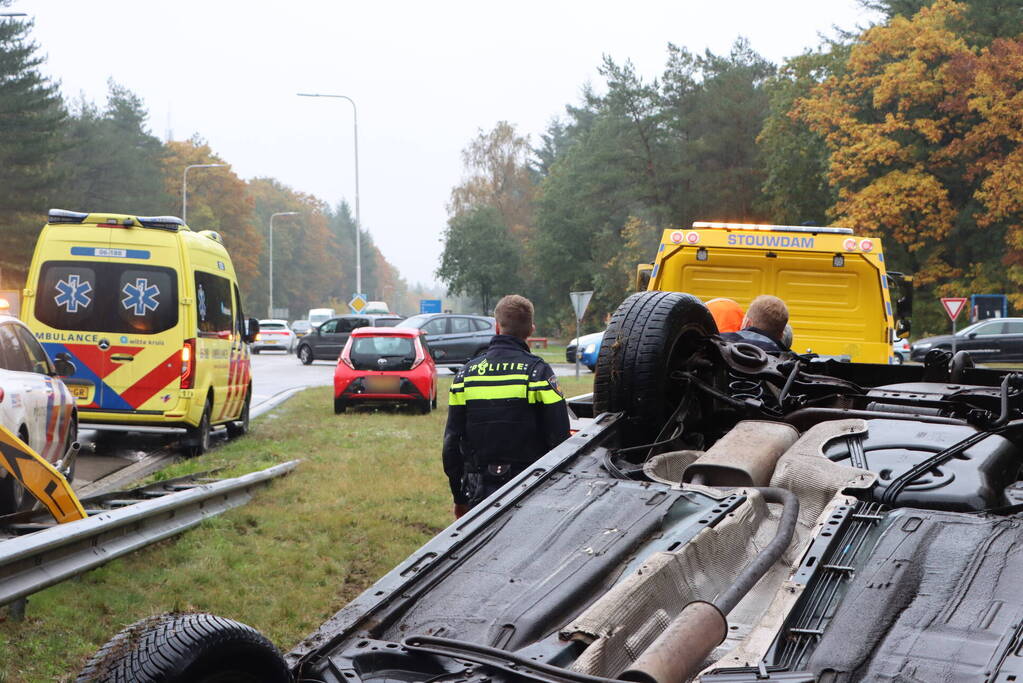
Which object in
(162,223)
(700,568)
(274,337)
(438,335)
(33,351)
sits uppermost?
(162,223)

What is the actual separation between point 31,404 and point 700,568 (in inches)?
244

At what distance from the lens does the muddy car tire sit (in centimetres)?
462

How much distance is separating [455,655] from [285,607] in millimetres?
3580

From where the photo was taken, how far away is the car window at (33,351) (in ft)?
28.5

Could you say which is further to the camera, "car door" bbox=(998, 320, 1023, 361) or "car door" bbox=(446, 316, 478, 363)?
"car door" bbox=(998, 320, 1023, 361)

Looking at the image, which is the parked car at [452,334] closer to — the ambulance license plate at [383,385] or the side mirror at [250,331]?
the ambulance license plate at [383,385]

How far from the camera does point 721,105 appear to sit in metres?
53.6

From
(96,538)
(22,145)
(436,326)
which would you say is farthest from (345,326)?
(96,538)

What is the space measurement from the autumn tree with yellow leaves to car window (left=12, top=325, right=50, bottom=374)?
29.8 meters

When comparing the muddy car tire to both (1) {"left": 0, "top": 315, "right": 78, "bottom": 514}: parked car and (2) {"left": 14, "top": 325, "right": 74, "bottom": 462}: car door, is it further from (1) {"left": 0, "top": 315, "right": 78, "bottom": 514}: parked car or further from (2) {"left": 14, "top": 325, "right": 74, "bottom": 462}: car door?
(2) {"left": 14, "top": 325, "right": 74, "bottom": 462}: car door

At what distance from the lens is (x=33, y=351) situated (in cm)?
884

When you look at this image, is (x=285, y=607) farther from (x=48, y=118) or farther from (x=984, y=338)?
(x=48, y=118)

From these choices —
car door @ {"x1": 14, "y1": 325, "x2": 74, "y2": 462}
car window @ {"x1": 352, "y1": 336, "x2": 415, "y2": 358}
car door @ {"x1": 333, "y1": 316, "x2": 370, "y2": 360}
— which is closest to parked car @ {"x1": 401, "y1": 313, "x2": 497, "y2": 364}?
car door @ {"x1": 333, "y1": 316, "x2": 370, "y2": 360}

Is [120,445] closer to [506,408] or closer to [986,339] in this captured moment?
[506,408]
